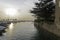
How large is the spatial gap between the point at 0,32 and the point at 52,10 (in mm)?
18253

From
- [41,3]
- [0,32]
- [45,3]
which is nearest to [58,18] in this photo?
[0,32]

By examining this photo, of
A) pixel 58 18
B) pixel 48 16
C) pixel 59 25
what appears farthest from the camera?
pixel 48 16

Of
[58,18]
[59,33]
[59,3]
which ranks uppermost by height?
[59,3]

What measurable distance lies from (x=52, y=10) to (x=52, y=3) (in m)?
1.68

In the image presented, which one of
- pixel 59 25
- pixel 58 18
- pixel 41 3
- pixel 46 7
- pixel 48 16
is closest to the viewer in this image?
pixel 59 25

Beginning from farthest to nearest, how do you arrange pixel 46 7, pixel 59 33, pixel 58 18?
1. pixel 46 7
2. pixel 58 18
3. pixel 59 33

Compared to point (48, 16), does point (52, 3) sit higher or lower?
higher

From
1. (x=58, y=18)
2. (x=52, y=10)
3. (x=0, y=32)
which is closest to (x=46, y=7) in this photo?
(x=52, y=10)

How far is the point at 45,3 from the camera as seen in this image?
46.9m

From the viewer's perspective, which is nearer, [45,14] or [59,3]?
[59,3]

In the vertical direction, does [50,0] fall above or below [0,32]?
above

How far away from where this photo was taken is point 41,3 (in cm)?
5034

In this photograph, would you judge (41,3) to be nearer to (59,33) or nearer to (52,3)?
(52,3)

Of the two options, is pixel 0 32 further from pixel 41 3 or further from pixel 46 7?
pixel 41 3
